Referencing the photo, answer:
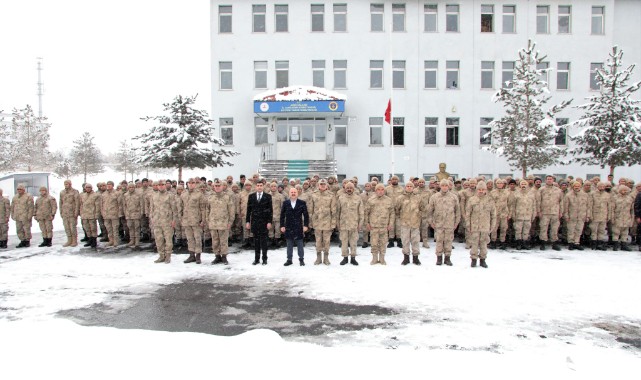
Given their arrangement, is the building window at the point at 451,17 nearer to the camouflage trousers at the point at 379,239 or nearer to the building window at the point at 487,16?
the building window at the point at 487,16

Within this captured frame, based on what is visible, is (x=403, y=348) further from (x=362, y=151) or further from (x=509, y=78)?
(x=509, y=78)

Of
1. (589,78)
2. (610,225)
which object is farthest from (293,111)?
(589,78)

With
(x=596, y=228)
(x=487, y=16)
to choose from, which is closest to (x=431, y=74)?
(x=487, y=16)

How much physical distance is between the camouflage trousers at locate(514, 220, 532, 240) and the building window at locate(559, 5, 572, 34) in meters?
22.0

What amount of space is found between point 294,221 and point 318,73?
759 inches

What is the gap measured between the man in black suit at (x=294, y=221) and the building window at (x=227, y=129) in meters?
18.3

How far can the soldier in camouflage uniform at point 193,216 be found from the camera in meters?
10.7

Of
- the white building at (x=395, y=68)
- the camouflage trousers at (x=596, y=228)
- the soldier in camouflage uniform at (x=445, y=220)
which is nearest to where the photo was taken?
the soldier in camouflage uniform at (x=445, y=220)

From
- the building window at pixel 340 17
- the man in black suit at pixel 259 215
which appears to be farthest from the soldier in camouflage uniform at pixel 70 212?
the building window at pixel 340 17

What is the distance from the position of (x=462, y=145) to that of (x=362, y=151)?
21.1 ft

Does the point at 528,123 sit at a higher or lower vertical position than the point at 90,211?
higher

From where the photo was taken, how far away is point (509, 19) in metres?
28.5

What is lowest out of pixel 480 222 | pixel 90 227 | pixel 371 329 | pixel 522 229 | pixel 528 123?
pixel 371 329

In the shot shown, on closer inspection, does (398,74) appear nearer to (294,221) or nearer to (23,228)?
(294,221)
